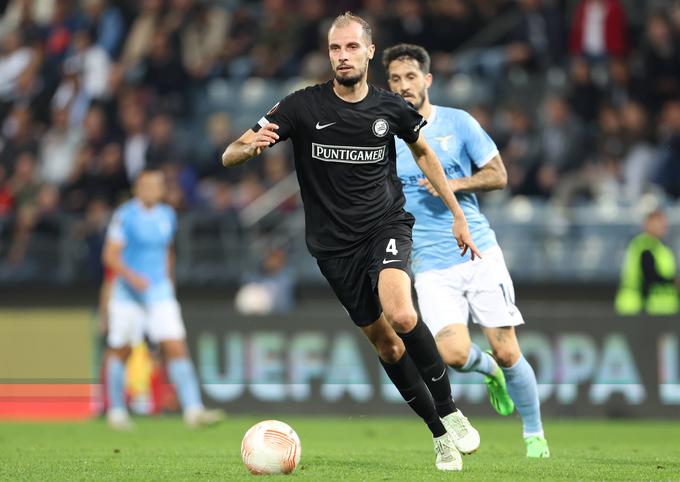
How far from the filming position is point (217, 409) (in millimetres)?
15109

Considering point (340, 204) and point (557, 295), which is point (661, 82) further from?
point (340, 204)

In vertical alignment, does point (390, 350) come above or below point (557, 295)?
above

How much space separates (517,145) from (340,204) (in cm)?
997

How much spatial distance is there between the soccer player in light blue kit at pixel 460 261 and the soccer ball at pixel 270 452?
5.58 feet

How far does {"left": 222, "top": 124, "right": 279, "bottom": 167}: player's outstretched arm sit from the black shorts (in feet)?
3.03

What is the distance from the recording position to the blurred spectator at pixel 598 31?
18594mm

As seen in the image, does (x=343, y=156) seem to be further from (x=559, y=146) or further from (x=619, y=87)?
(x=619, y=87)

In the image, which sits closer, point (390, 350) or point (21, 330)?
point (390, 350)

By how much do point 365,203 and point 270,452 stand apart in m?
1.57

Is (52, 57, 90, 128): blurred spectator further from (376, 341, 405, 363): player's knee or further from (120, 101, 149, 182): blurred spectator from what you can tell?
(376, 341, 405, 363): player's knee

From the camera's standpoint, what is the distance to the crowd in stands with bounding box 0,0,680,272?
1722 centimetres

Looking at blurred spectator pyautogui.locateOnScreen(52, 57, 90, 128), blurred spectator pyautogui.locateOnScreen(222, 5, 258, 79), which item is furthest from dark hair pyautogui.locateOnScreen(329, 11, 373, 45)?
blurred spectator pyautogui.locateOnScreen(52, 57, 90, 128)

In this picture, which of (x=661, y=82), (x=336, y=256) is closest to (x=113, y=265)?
(x=336, y=256)

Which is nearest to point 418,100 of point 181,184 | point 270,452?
point 270,452
